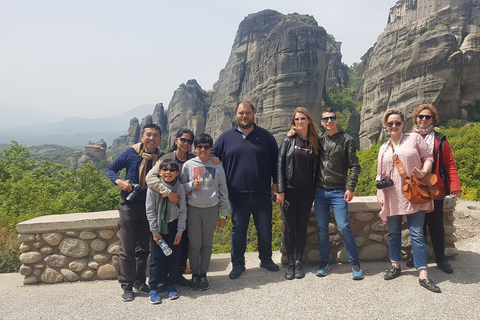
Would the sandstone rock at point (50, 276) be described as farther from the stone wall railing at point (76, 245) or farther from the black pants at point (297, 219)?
the black pants at point (297, 219)

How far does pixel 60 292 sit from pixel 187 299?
5.36ft

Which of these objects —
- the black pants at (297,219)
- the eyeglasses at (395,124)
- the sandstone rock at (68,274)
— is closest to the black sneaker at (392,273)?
the black pants at (297,219)

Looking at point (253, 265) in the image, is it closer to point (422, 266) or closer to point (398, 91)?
point (422, 266)

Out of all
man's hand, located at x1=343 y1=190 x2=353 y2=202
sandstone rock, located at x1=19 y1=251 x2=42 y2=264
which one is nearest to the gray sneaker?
sandstone rock, located at x1=19 y1=251 x2=42 y2=264

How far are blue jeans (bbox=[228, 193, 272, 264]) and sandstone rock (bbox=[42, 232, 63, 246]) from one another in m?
2.27

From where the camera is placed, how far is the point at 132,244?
11.6 feet

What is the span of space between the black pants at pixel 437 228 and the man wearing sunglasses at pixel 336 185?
95 centimetres

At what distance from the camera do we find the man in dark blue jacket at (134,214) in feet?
11.3

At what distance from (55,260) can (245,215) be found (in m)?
2.55

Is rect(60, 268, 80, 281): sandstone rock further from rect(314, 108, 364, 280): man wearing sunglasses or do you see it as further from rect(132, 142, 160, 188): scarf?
rect(314, 108, 364, 280): man wearing sunglasses

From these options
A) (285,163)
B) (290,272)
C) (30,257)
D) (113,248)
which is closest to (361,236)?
(290,272)

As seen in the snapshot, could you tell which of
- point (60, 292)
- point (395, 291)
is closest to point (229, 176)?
point (395, 291)

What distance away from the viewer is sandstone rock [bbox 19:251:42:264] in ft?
12.6

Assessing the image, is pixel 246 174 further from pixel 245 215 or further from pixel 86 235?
pixel 86 235
